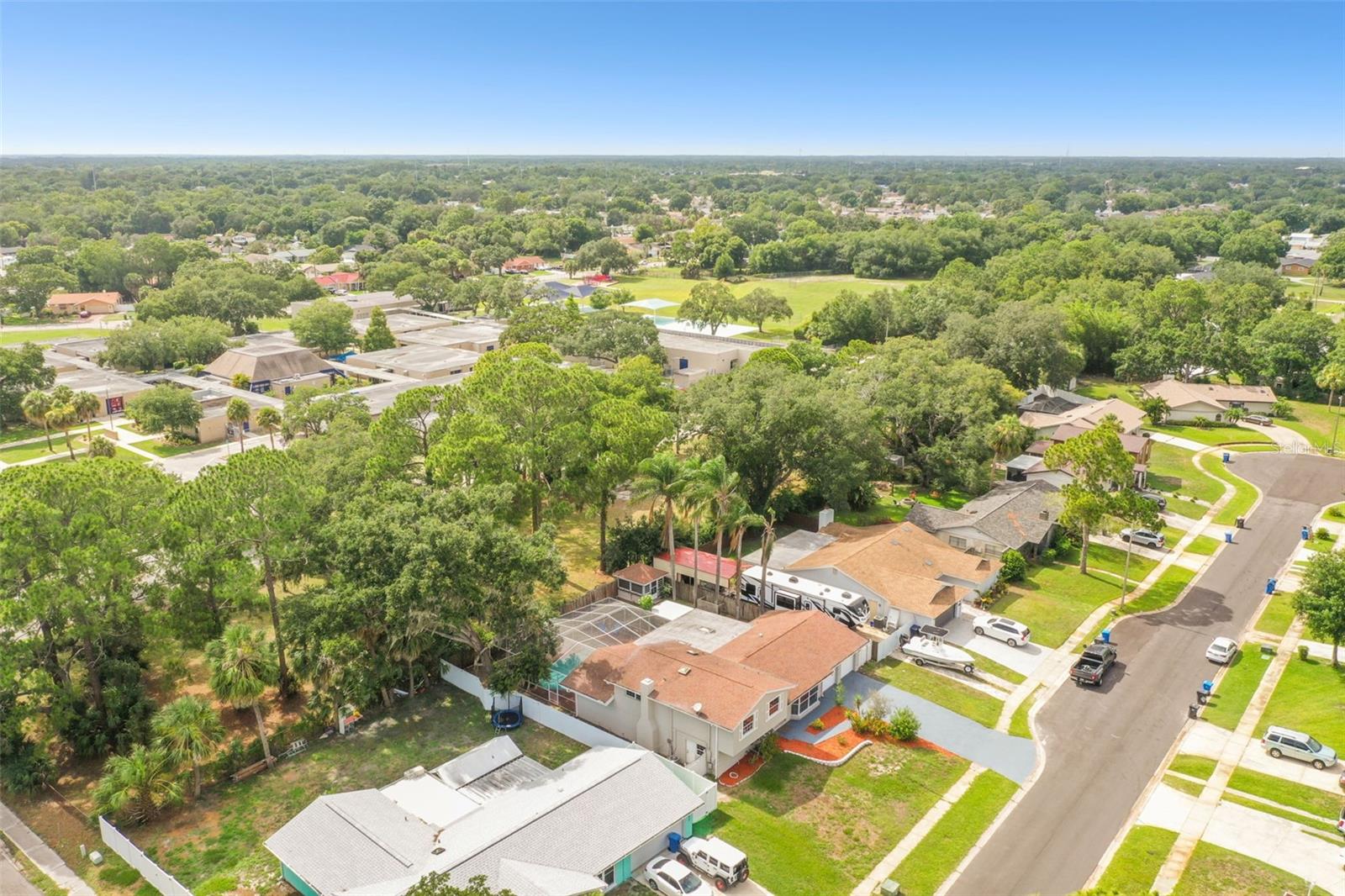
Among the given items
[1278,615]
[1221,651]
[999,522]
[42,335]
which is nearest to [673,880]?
[1221,651]

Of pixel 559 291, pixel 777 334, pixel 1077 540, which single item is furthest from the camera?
pixel 559 291

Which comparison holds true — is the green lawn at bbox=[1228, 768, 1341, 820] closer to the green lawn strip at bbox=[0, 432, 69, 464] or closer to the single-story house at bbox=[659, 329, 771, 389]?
the single-story house at bbox=[659, 329, 771, 389]

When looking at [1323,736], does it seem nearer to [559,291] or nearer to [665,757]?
[665,757]

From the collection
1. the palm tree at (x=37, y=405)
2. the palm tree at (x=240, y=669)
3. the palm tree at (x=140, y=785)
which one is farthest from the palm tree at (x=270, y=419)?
the palm tree at (x=140, y=785)

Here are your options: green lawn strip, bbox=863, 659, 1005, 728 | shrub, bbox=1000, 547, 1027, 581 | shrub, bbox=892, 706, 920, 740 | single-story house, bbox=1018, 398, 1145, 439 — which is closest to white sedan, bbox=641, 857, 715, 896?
shrub, bbox=892, 706, 920, 740

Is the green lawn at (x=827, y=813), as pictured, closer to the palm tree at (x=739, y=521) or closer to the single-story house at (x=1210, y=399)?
the palm tree at (x=739, y=521)

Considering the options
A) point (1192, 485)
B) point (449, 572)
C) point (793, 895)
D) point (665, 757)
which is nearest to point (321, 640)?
point (449, 572)
